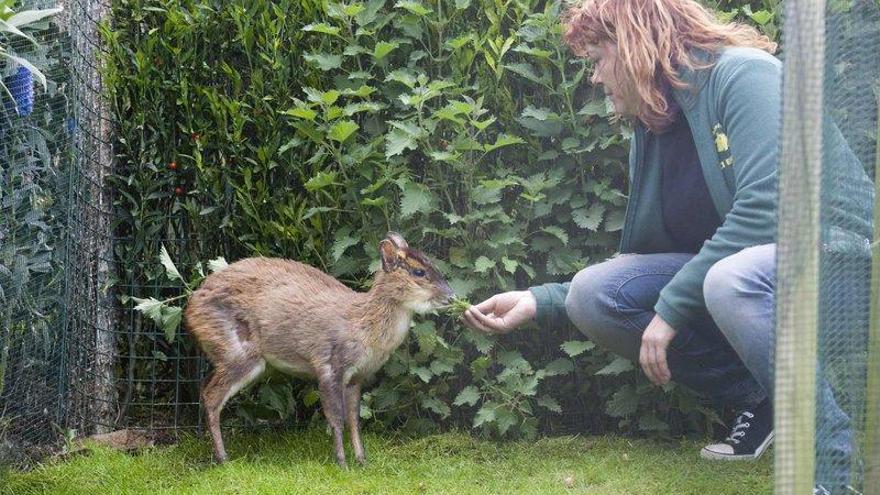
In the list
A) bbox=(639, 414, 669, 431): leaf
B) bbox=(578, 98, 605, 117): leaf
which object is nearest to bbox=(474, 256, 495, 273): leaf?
bbox=(578, 98, 605, 117): leaf

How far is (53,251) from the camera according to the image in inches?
232

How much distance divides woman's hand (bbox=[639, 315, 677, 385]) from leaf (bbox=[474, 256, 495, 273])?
1455 mm

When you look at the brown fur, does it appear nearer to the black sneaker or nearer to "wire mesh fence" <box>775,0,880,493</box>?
the black sneaker

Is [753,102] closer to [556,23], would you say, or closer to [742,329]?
[742,329]

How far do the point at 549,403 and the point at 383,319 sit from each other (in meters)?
1.02

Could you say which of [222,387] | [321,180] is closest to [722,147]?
[321,180]

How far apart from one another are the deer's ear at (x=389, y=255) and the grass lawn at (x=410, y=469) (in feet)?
3.16

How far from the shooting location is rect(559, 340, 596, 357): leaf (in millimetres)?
5675

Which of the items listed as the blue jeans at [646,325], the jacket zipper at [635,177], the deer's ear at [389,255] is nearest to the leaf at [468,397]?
the deer's ear at [389,255]

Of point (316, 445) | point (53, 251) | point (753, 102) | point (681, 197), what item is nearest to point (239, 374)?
point (316, 445)

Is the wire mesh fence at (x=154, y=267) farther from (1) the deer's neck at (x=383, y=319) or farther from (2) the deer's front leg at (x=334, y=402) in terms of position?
(2) the deer's front leg at (x=334, y=402)

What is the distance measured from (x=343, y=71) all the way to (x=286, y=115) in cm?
38

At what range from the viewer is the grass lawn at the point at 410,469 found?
5141 mm

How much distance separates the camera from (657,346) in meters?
4.36
